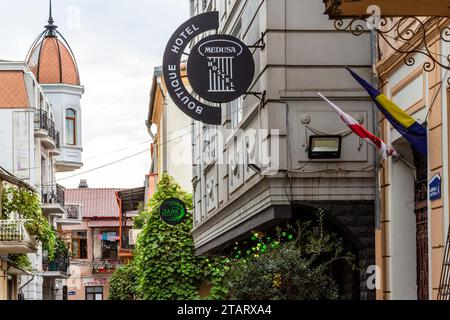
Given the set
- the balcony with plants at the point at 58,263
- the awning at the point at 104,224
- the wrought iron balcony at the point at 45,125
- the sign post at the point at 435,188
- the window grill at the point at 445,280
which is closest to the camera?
the window grill at the point at 445,280

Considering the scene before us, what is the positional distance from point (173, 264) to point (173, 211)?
135cm

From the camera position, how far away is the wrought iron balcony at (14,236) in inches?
1623

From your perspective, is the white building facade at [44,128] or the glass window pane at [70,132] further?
the glass window pane at [70,132]

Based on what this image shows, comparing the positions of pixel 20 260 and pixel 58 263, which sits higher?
pixel 58 263

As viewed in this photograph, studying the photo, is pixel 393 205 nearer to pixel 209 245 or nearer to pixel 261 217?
pixel 261 217

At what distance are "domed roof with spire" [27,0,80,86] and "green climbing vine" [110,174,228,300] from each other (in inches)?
989

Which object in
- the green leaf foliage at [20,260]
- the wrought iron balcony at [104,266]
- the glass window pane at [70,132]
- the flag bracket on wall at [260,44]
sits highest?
the glass window pane at [70,132]

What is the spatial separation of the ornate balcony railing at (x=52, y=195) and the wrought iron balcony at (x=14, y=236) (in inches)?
628

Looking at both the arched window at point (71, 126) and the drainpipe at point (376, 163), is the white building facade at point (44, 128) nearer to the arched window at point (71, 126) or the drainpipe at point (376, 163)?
the arched window at point (71, 126)

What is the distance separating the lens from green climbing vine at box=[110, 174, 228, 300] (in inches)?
1249

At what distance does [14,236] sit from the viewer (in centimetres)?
4125

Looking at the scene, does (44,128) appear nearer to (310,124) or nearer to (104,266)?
(310,124)

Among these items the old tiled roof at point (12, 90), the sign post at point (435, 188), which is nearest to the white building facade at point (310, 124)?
the sign post at point (435, 188)

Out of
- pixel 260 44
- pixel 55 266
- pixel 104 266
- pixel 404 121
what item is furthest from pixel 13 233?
pixel 104 266
